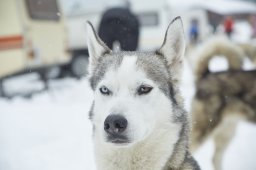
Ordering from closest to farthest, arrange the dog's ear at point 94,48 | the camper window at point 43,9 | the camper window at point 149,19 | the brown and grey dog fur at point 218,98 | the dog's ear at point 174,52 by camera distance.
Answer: the dog's ear at point 174,52
the dog's ear at point 94,48
the brown and grey dog fur at point 218,98
the camper window at point 43,9
the camper window at point 149,19

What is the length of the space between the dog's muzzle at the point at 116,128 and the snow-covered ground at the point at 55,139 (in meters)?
2.28

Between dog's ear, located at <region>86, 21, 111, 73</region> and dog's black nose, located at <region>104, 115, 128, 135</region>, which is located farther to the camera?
dog's ear, located at <region>86, 21, 111, 73</region>

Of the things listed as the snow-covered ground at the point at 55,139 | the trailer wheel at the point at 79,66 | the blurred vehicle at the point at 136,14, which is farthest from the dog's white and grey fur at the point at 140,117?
the trailer wheel at the point at 79,66

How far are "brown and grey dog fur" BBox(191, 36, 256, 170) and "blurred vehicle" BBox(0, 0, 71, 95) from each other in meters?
5.85

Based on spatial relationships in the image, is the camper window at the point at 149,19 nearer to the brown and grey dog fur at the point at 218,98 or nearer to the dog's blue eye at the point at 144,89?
the brown and grey dog fur at the point at 218,98

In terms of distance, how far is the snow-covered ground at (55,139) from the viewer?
18.1 feet

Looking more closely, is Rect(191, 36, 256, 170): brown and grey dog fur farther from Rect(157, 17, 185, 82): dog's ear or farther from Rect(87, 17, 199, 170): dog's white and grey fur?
Rect(87, 17, 199, 170): dog's white and grey fur

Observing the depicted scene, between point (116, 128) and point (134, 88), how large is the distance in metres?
0.35

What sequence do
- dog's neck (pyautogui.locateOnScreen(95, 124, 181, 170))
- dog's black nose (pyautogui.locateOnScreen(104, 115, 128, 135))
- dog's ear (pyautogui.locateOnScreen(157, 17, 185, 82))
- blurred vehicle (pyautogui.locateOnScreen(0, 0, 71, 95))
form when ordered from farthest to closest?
blurred vehicle (pyautogui.locateOnScreen(0, 0, 71, 95)), dog's ear (pyautogui.locateOnScreen(157, 17, 185, 82)), dog's neck (pyautogui.locateOnScreen(95, 124, 181, 170)), dog's black nose (pyautogui.locateOnScreen(104, 115, 128, 135))

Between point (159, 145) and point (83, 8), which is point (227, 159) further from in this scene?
point (83, 8)

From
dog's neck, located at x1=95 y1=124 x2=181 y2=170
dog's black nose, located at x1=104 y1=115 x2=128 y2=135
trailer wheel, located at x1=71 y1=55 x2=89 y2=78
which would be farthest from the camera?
trailer wheel, located at x1=71 y1=55 x2=89 y2=78

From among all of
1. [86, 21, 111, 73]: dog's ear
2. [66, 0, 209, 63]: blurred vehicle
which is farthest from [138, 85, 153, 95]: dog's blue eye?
[66, 0, 209, 63]: blurred vehicle

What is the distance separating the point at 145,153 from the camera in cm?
290

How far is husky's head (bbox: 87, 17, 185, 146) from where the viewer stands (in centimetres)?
270
